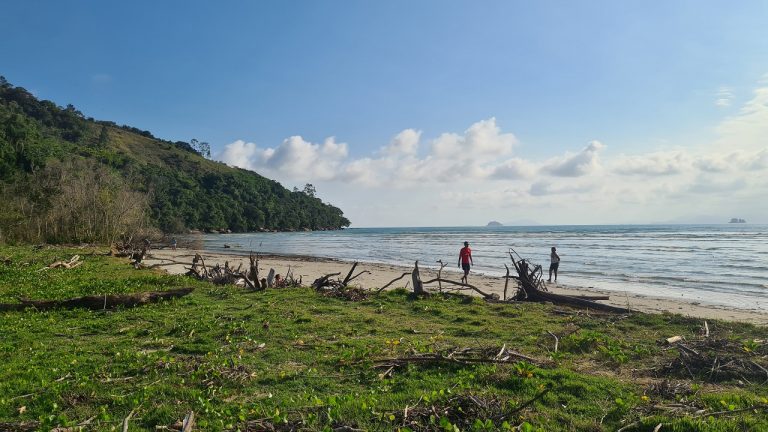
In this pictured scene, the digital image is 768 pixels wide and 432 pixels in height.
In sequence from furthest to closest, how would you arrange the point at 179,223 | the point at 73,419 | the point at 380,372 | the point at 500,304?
the point at 179,223 → the point at 500,304 → the point at 380,372 → the point at 73,419

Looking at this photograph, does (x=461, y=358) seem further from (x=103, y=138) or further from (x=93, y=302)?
(x=103, y=138)

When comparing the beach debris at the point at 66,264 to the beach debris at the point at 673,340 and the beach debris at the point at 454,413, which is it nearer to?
the beach debris at the point at 454,413

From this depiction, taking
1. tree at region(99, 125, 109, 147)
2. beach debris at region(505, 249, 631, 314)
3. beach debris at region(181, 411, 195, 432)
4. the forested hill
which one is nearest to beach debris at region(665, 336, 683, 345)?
beach debris at region(505, 249, 631, 314)

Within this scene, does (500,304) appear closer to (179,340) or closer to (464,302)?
(464,302)

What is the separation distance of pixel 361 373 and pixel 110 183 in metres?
47.5

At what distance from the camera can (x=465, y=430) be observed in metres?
5.55

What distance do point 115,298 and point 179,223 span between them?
9026cm

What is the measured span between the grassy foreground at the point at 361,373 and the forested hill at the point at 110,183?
31.8 m

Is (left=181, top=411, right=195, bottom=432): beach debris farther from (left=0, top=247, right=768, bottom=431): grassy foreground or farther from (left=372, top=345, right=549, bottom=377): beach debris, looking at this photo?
(left=372, top=345, right=549, bottom=377): beach debris

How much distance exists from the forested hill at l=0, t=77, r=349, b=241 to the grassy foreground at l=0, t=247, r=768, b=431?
104ft

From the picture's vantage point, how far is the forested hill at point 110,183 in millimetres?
40219

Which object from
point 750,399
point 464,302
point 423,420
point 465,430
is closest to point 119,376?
point 423,420

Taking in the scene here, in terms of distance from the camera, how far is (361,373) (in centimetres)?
807

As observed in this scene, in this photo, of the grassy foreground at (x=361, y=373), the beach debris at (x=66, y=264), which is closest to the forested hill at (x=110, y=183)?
the beach debris at (x=66, y=264)
